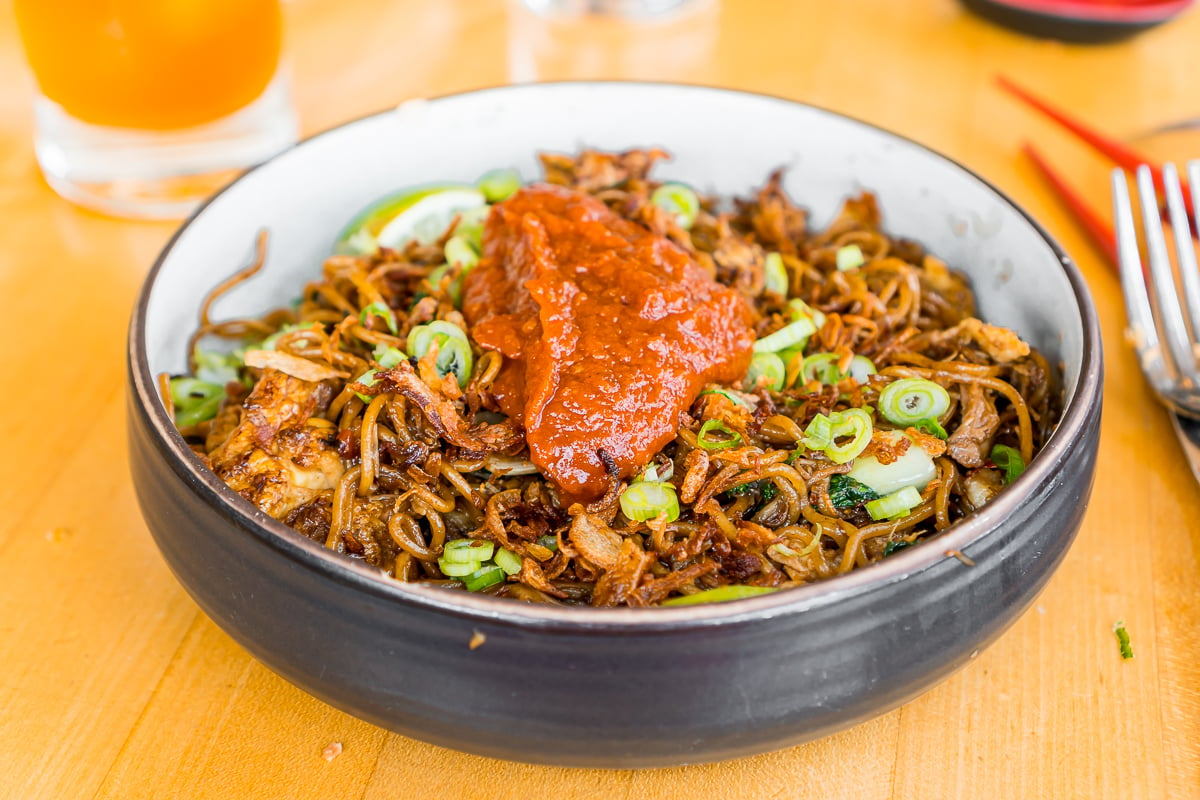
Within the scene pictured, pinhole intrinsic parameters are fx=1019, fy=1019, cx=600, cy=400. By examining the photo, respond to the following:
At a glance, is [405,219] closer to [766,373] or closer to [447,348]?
[447,348]

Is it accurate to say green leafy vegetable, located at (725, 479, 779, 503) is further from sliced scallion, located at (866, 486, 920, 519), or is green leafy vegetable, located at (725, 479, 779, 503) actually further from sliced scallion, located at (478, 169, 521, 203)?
sliced scallion, located at (478, 169, 521, 203)

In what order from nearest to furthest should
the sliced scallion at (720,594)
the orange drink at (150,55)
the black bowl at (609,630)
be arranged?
the black bowl at (609,630)
the sliced scallion at (720,594)
the orange drink at (150,55)

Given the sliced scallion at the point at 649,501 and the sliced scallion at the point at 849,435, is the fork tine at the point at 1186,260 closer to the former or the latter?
the sliced scallion at the point at 849,435

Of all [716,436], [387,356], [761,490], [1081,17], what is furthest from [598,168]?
[1081,17]

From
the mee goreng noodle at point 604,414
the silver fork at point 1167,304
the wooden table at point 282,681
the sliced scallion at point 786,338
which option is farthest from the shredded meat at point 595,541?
the silver fork at point 1167,304

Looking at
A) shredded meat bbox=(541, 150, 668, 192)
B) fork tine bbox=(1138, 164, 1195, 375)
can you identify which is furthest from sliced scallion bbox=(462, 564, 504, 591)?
fork tine bbox=(1138, 164, 1195, 375)

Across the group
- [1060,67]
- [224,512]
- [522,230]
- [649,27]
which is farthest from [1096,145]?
[224,512]
